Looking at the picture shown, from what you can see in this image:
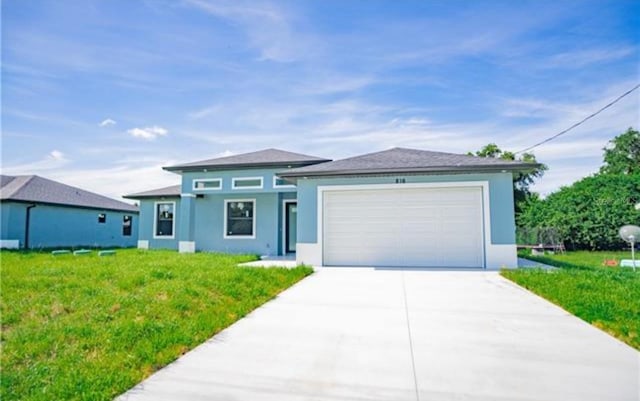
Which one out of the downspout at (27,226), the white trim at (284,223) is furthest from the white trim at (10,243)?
the white trim at (284,223)

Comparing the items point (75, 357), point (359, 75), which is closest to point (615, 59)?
point (359, 75)

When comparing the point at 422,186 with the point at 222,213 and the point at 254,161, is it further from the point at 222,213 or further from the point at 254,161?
the point at 222,213

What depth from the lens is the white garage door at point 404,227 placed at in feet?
34.1

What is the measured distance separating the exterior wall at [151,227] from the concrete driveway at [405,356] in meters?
12.9

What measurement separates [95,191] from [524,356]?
26734 mm

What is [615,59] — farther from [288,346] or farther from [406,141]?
[288,346]

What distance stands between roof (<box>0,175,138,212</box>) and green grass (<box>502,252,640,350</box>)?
21.2 m

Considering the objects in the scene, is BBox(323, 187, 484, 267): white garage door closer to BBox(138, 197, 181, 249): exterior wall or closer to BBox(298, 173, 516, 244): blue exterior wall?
BBox(298, 173, 516, 244): blue exterior wall

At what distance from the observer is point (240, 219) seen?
51.4 feet

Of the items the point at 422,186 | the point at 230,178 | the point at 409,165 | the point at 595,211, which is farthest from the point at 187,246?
the point at 595,211

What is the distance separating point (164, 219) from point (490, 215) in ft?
48.6

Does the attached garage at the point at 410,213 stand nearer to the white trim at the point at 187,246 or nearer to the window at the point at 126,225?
the white trim at the point at 187,246

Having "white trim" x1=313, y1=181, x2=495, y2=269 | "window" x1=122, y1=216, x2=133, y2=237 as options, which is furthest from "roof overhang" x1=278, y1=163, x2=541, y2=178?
"window" x1=122, y1=216, x2=133, y2=237

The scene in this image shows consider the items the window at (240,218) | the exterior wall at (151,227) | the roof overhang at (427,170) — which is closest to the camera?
the roof overhang at (427,170)
